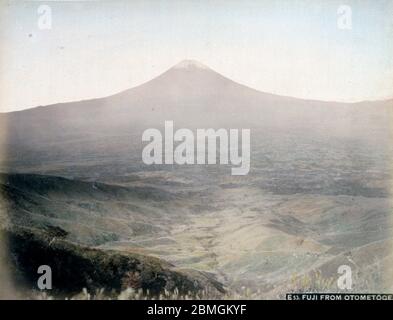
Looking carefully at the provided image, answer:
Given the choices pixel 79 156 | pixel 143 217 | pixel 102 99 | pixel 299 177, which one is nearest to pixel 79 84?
pixel 102 99

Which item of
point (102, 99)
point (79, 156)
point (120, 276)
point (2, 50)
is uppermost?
point (2, 50)

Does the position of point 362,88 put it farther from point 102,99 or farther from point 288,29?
point 102,99

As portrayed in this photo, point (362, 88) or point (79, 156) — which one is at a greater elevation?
point (362, 88)

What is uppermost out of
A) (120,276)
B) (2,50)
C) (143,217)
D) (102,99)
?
(2,50)

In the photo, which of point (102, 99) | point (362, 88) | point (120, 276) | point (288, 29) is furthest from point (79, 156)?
point (362, 88)

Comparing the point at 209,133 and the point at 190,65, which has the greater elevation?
the point at 190,65

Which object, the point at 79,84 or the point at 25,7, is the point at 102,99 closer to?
the point at 79,84

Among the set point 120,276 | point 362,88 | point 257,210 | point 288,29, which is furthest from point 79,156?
point 362,88

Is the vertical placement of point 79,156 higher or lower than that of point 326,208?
higher
